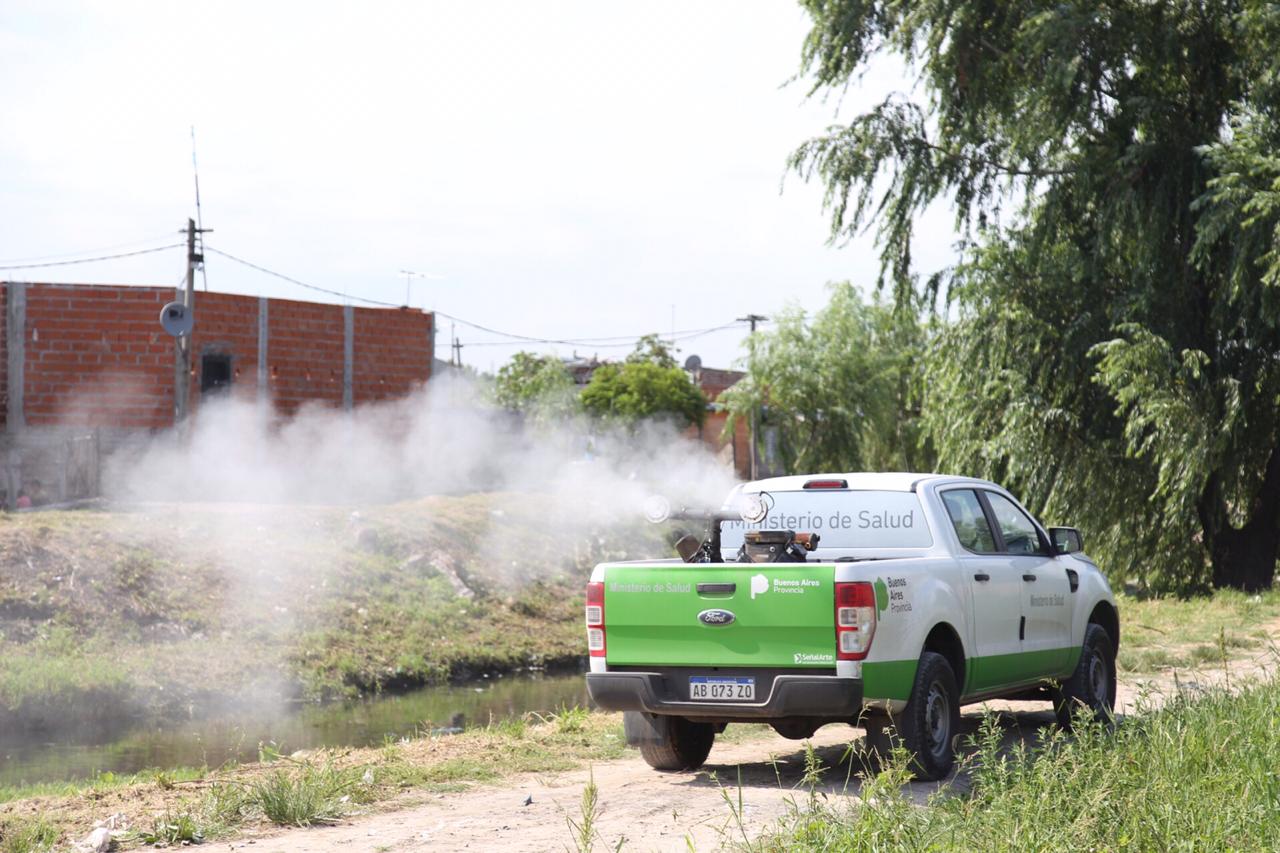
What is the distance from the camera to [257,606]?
925 inches

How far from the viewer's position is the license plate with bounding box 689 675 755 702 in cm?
800

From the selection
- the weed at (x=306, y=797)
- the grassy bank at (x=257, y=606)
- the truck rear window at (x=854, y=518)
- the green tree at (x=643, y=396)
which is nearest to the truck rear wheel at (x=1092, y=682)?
the truck rear window at (x=854, y=518)

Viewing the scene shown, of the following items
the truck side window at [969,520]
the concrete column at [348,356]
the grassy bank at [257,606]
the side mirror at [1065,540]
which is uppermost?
the concrete column at [348,356]

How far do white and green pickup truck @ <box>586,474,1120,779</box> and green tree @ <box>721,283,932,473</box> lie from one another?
33.6 m

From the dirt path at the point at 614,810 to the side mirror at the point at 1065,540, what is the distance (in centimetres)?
133

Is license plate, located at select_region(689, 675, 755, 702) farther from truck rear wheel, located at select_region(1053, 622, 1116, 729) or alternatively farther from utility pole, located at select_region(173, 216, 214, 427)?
utility pole, located at select_region(173, 216, 214, 427)

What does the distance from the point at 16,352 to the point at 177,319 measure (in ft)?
15.1

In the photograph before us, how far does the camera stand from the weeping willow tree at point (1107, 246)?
19594mm

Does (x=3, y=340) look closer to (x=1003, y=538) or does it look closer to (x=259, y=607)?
(x=259, y=607)

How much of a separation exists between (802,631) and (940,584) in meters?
1.11

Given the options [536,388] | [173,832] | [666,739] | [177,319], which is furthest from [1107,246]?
[536,388]

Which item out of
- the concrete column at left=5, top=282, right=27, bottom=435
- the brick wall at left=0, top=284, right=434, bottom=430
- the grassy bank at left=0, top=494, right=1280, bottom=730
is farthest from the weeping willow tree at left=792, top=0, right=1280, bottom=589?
the concrete column at left=5, top=282, right=27, bottom=435

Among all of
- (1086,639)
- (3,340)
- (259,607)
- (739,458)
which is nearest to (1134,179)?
(1086,639)

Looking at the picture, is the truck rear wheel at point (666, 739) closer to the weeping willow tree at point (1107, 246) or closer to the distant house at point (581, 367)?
the weeping willow tree at point (1107, 246)
